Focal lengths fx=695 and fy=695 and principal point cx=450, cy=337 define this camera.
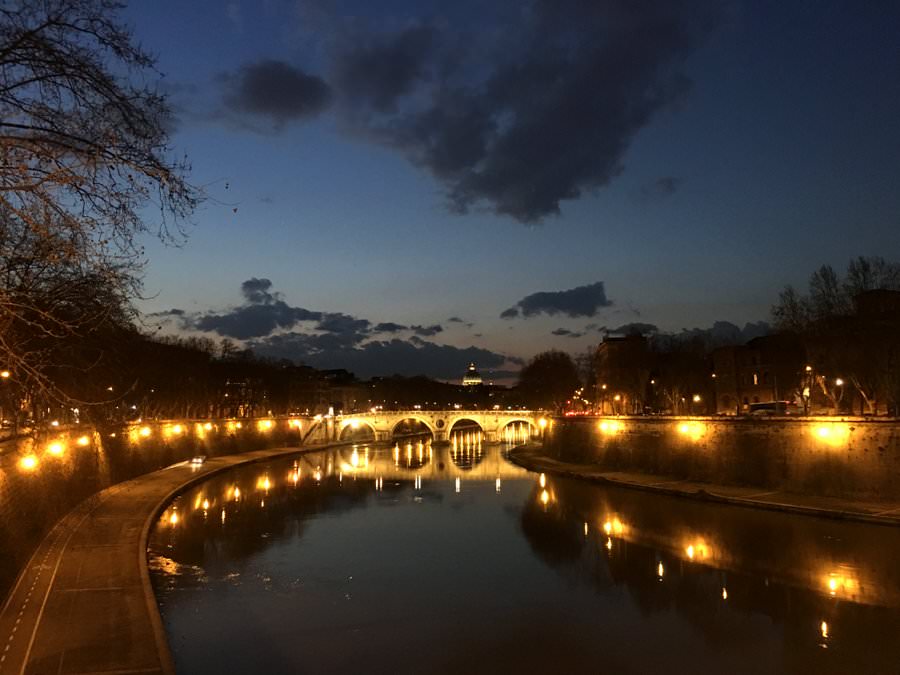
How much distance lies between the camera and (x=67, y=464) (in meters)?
27.4

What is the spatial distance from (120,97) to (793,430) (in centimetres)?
3378

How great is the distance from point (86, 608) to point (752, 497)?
27.8 m

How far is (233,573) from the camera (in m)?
22.0

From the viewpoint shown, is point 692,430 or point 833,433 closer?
point 833,433

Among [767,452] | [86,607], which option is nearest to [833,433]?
[767,452]

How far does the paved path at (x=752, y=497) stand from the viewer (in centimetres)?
2676

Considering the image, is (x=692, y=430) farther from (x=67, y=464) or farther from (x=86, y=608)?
(x=86, y=608)

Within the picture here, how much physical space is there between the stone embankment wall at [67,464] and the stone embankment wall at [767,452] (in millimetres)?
29442

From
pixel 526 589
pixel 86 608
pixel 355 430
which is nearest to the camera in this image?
pixel 86 608

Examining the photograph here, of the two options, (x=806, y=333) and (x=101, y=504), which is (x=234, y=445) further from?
(x=806, y=333)

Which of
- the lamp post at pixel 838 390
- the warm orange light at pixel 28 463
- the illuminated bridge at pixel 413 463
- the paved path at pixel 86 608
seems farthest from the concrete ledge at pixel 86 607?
the lamp post at pixel 838 390

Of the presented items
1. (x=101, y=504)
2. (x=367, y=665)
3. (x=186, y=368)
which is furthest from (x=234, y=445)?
(x=367, y=665)

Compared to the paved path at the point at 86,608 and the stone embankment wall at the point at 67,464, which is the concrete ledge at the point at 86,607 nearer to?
the paved path at the point at 86,608

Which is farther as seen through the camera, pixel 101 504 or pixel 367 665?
pixel 101 504
